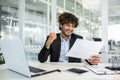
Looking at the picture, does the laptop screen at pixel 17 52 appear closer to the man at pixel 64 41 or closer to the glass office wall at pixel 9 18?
the man at pixel 64 41

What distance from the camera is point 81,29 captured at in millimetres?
4238

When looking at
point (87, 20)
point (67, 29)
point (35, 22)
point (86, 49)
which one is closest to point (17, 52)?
point (86, 49)

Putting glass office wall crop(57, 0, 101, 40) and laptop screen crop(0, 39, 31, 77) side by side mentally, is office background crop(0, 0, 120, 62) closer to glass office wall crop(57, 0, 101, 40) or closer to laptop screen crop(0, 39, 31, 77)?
glass office wall crop(57, 0, 101, 40)

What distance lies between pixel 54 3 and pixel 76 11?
59 centimetres

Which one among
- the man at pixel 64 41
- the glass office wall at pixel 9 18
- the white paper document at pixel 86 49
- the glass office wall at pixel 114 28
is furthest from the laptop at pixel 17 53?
the glass office wall at pixel 114 28

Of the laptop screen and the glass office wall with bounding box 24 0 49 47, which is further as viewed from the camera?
the glass office wall with bounding box 24 0 49 47

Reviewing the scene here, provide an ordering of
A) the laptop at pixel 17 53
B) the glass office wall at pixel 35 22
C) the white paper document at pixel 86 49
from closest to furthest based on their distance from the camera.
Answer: the laptop at pixel 17 53, the white paper document at pixel 86 49, the glass office wall at pixel 35 22

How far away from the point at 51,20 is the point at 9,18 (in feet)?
3.48

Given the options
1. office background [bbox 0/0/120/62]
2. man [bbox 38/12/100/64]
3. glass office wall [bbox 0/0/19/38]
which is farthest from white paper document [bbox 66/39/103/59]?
glass office wall [bbox 0/0/19/38]

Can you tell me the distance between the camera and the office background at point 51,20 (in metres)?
3.83

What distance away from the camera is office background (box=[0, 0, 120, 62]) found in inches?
151

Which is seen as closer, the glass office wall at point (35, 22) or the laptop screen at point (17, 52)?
the laptop screen at point (17, 52)

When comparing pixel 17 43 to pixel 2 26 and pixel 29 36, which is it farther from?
pixel 29 36

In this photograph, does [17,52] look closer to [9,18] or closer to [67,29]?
[67,29]
